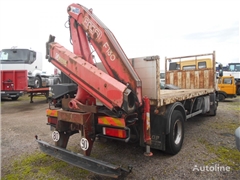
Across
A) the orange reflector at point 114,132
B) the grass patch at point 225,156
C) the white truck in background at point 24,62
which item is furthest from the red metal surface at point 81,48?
the white truck in background at point 24,62

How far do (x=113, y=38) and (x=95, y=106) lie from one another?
1128mm

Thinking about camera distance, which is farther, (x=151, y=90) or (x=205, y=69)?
(x=205, y=69)

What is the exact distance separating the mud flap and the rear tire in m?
1.12

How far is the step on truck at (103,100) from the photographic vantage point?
8.68 ft

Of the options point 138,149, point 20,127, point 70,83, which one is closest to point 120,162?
point 138,149

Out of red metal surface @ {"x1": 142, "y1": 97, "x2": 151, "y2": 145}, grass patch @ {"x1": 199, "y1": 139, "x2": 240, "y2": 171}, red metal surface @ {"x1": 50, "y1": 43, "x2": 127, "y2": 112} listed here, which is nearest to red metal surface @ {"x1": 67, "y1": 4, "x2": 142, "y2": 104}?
red metal surface @ {"x1": 142, "y1": 97, "x2": 151, "y2": 145}

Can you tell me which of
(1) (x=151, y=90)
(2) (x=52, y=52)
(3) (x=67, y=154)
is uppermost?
(2) (x=52, y=52)

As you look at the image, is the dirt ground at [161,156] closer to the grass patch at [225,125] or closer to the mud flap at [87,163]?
the grass patch at [225,125]

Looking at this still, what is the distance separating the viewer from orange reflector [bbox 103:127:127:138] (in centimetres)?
262

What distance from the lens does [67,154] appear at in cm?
288

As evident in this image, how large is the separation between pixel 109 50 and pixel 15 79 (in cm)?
874

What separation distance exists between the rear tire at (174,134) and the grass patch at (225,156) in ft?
1.95

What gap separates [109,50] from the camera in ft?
9.46

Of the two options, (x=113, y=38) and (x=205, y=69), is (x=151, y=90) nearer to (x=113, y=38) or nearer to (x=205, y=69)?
(x=113, y=38)
